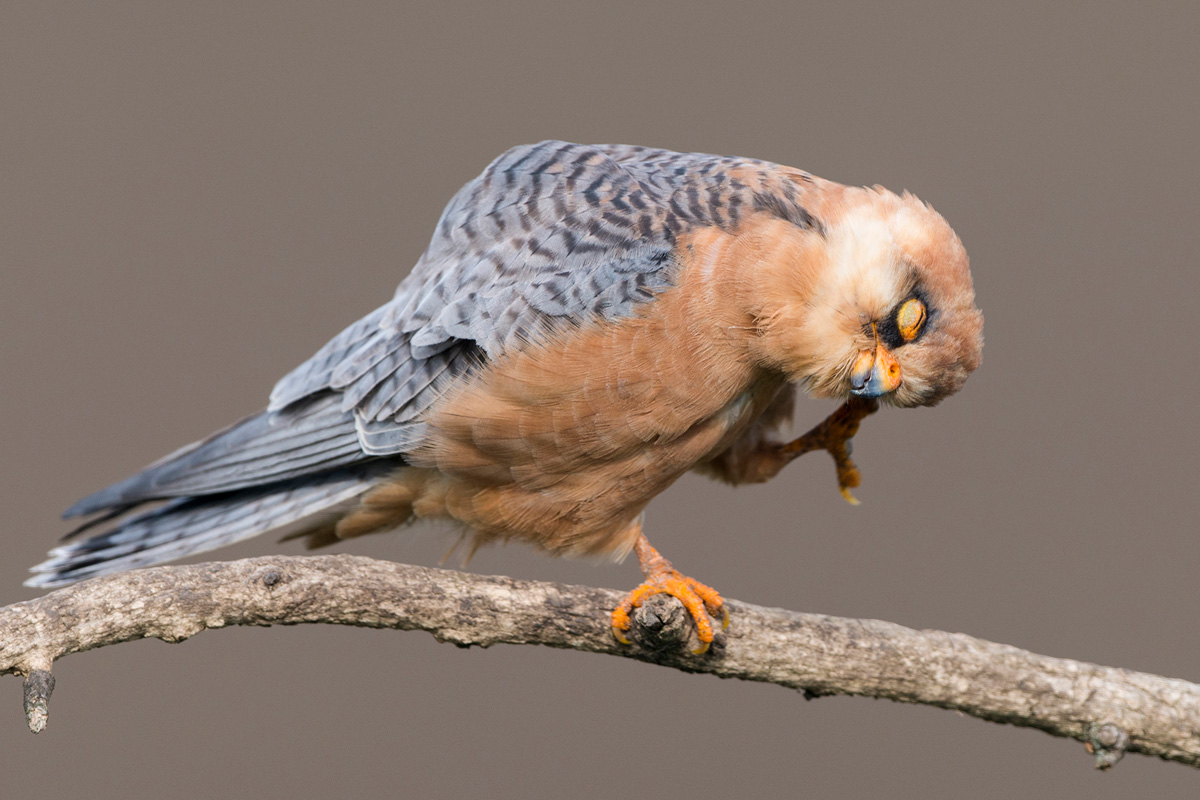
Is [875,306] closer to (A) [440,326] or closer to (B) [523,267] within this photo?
(B) [523,267]

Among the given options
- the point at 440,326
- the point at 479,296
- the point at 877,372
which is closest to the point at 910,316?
the point at 877,372

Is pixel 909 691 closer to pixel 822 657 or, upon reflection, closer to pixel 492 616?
pixel 822 657

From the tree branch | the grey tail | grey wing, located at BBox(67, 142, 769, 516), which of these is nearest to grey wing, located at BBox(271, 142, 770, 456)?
grey wing, located at BBox(67, 142, 769, 516)

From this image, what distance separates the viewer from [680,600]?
380 cm

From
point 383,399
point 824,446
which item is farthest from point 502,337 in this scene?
point 824,446

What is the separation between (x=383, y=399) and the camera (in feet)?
12.8

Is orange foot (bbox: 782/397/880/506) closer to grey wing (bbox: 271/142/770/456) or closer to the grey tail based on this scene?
grey wing (bbox: 271/142/770/456)

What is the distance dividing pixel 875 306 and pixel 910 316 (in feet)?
0.40

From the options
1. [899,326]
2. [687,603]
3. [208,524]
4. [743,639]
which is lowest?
[743,639]

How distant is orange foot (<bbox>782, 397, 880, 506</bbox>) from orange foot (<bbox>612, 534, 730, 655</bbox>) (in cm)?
92

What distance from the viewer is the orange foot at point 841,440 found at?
14.3ft

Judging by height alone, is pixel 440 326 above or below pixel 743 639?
above

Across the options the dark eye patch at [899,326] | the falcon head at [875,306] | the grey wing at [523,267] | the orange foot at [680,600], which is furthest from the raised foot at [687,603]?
the dark eye patch at [899,326]

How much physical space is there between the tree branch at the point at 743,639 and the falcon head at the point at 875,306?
0.94 m
